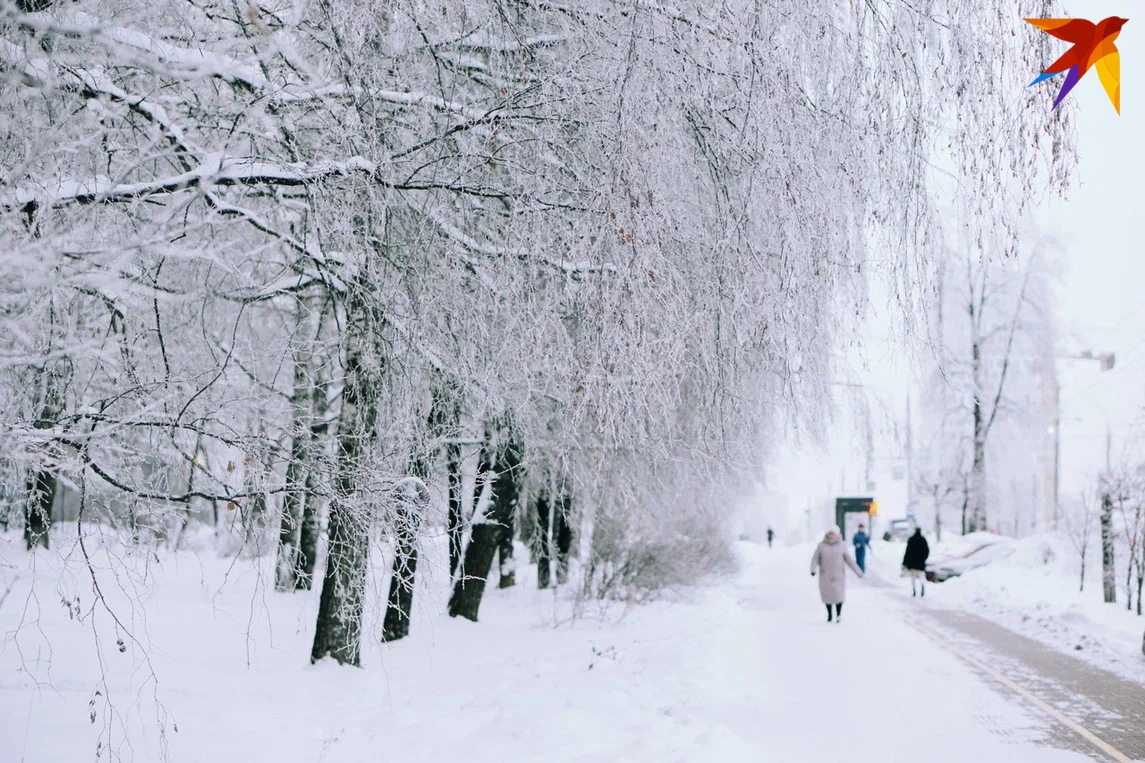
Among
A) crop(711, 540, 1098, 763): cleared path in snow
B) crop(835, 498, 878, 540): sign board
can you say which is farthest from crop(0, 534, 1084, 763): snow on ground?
crop(835, 498, 878, 540): sign board

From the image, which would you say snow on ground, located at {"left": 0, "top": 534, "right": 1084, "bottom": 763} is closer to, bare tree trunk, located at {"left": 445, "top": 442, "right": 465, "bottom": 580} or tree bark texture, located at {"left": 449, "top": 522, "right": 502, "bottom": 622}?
bare tree trunk, located at {"left": 445, "top": 442, "right": 465, "bottom": 580}

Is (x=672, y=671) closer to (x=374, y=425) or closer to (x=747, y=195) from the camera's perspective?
(x=374, y=425)

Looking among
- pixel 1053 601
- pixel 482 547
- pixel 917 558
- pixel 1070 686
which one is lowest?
pixel 1053 601

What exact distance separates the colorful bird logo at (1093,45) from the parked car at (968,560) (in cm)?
2463

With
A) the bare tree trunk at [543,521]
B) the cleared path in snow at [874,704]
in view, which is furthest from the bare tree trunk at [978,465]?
the bare tree trunk at [543,521]

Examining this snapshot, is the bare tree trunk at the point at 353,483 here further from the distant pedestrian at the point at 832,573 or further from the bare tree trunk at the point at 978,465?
the bare tree trunk at the point at 978,465

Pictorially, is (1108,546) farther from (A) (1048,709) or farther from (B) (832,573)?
(A) (1048,709)

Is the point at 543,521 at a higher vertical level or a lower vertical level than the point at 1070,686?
higher

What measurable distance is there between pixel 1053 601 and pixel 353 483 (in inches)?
715

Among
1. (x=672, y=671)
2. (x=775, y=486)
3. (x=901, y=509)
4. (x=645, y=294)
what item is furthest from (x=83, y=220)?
(x=901, y=509)

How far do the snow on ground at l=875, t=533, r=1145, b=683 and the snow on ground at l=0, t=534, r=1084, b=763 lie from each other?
2128 millimetres

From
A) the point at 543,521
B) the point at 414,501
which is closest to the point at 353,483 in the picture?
the point at 414,501

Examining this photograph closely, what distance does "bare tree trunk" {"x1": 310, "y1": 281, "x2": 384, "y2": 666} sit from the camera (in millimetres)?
4727

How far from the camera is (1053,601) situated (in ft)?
62.4
